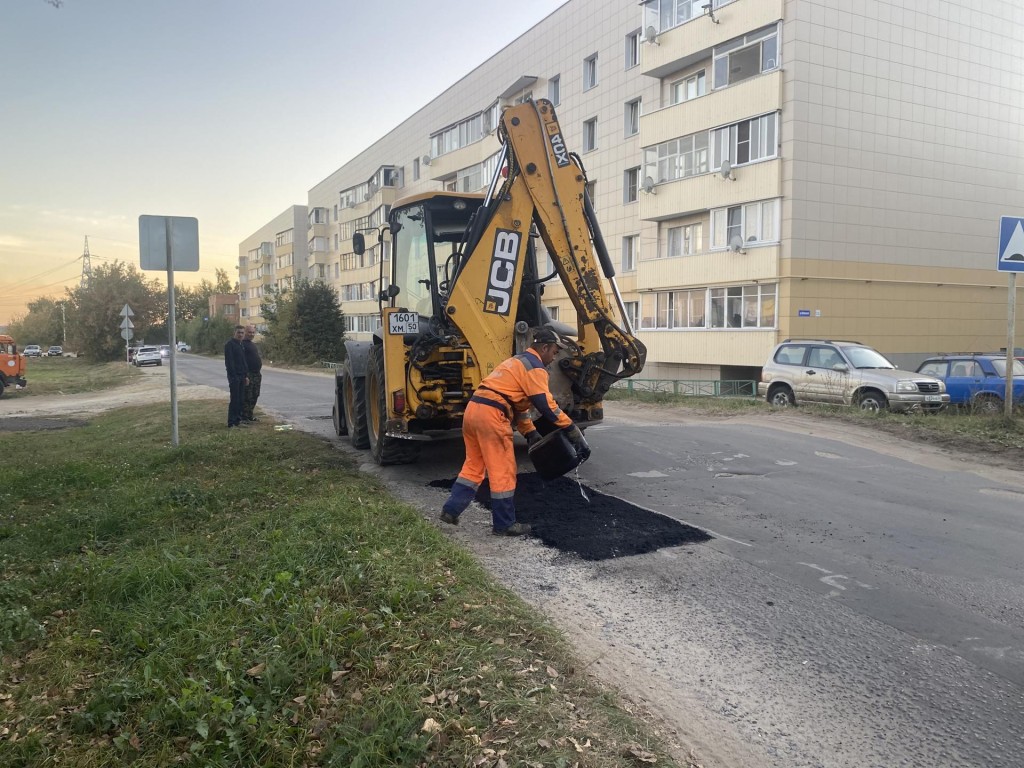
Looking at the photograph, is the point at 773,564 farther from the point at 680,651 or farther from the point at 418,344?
the point at 418,344

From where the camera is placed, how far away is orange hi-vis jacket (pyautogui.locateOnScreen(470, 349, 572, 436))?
5965 mm

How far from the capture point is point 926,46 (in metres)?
25.3

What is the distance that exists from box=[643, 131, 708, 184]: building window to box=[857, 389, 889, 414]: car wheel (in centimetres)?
1395

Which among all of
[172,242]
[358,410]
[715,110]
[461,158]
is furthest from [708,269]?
[461,158]

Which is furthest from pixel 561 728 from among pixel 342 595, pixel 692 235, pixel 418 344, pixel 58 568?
pixel 692 235

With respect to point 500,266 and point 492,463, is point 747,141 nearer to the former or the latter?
point 500,266

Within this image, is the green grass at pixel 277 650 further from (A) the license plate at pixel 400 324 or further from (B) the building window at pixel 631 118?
(B) the building window at pixel 631 118

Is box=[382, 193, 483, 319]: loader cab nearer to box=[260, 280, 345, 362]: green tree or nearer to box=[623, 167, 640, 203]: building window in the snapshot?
box=[623, 167, 640, 203]: building window

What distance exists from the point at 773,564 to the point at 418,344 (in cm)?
429

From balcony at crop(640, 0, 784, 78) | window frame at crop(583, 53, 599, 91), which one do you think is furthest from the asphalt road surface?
window frame at crop(583, 53, 599, 91)

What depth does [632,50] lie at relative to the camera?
31.3 metres

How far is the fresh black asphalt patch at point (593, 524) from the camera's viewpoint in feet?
18.5

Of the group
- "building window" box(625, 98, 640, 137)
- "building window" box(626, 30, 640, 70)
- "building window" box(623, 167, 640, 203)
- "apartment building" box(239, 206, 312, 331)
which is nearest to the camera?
"building window" box(626, 30, 640, 70)

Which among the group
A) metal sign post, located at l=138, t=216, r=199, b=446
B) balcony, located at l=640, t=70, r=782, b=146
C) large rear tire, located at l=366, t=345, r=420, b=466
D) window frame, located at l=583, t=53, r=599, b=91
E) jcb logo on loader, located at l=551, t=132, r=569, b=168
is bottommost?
large rear tire, located at l=366, t=345, r=420, b=466
